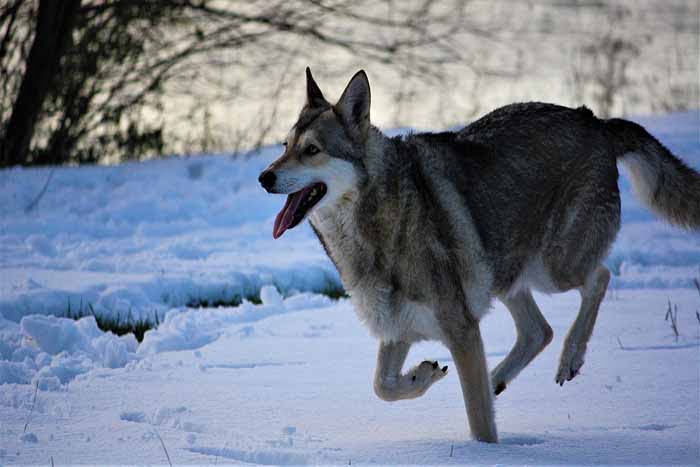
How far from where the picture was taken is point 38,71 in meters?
11.4

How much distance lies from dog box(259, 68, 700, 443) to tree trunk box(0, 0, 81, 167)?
7415 mm

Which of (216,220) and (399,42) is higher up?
(399,42)

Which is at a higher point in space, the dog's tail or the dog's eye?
the dog's eye

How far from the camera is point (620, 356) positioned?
5488mm

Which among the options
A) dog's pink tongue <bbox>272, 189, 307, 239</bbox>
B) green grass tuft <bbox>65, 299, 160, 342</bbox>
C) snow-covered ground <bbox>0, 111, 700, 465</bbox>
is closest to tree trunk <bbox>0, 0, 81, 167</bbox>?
snow-covered ground <bbox>0, 111, 700, 465</bbox>

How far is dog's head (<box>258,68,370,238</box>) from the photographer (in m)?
4.38

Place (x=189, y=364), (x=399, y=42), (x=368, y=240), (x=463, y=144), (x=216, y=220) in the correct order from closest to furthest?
1. (x=368, y=240)
2. (x=463, y=144)
3. (x=189, y=364)
4. (x=216, y=220)
5. (x=399, y=42)

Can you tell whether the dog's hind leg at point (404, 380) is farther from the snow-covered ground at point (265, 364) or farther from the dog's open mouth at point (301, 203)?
the dog's open mouth at point (301, 203)

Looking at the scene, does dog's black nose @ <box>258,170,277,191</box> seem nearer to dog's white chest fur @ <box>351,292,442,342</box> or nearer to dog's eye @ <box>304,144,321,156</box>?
dog's eye @ <box>304,144,321,156</box>

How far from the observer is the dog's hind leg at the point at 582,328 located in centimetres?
505

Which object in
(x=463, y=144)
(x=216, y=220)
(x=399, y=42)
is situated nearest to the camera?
(x=463, y=144)

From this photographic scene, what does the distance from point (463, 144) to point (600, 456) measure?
182 cm

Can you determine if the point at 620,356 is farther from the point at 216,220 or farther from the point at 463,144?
the point at 216,220

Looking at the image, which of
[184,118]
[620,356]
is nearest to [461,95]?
[184,118]
